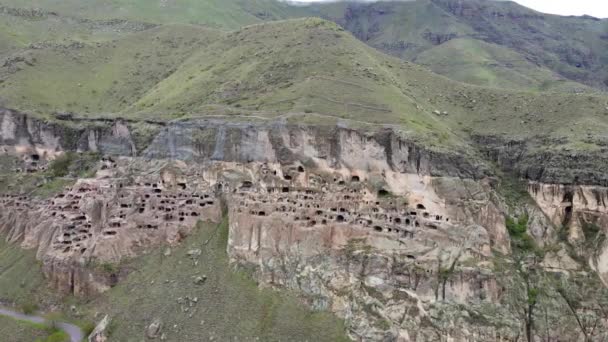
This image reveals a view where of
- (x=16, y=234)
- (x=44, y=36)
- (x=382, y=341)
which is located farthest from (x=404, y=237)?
(x=44, y=36)

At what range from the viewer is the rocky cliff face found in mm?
58031

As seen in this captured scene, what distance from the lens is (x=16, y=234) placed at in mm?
74750

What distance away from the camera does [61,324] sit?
6125cm

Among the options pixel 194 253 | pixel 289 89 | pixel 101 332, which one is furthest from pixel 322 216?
pixel 289 89

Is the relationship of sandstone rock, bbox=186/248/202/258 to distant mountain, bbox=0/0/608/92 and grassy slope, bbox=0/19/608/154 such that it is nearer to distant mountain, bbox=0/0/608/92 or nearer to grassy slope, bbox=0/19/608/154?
grassy slope, bbox=0/19/608/154

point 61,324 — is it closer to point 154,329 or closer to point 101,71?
point 154,329

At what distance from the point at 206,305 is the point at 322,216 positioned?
15.1 metres

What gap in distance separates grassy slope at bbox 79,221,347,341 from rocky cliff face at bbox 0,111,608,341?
1.85m

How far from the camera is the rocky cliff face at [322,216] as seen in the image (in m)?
58.0

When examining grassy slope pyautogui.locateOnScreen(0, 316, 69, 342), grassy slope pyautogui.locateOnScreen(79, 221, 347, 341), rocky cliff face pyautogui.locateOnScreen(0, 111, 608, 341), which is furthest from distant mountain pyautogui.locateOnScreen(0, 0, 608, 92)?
grassy slope pyautogui.locateOnScreen(0, 316, 69, 342)

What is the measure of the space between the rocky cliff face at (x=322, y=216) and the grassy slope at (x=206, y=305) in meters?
1.85

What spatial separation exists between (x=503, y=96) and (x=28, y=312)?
→ 73951 mm

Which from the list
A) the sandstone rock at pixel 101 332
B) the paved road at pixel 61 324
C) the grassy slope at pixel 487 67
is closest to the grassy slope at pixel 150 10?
the grassy slope at pixel 487 67

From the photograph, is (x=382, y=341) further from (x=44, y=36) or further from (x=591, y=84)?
(x=591, y=84)
